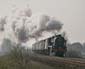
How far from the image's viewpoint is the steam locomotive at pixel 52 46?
2.30 meters

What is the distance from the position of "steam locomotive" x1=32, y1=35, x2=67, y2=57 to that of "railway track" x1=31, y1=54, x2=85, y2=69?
0.13ft

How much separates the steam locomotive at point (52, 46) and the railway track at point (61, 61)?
4 centimetres

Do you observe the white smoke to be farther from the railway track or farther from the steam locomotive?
the railway track

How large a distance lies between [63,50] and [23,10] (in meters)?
0.53

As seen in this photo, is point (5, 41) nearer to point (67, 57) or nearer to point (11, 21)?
point (11, 21)

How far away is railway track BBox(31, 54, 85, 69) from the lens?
2258mm

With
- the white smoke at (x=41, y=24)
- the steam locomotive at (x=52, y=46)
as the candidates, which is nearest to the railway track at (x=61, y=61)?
the steam locomotive at (x=52, y=46)

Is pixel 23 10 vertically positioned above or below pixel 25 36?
→ above

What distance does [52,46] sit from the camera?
7.67ft

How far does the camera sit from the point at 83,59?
2.28 m

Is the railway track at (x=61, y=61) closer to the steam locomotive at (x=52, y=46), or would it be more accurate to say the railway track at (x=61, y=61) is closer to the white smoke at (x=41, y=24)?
the steam locomotive at (x=52, y=46)

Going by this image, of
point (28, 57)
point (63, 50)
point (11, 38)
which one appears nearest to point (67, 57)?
point (63, 50)

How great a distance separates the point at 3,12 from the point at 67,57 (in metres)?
0.73

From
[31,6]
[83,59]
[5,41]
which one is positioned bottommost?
[83,59]
